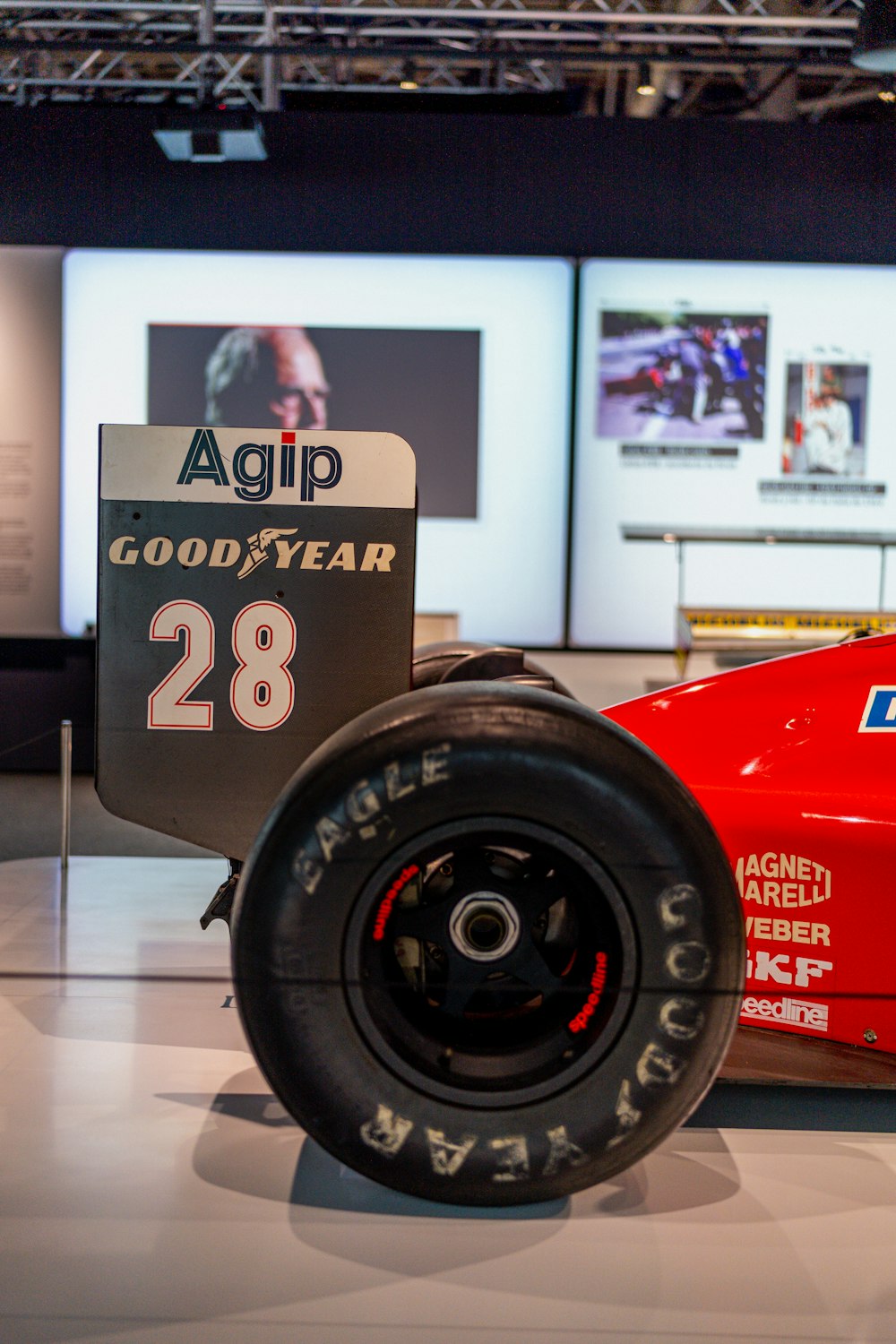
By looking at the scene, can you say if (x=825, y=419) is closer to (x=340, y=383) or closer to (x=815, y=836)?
(x=340, y=383)

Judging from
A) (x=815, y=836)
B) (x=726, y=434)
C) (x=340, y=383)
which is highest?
(x=340, y=383)

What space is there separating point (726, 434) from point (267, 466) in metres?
6.30

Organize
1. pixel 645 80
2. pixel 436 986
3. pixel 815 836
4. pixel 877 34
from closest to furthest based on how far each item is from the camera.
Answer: pixel 436 986
pixel 815 836
pixel 877 34
pixel 645 80

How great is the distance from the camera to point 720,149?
7.94 metres

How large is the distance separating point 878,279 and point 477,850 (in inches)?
281

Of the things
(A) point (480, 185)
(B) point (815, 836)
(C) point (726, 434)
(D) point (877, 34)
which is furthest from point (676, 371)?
(B) point (815, 836)

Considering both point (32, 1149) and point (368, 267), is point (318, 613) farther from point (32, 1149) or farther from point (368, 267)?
point (368, 267)

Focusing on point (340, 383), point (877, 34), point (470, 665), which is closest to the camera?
point (470, 665)

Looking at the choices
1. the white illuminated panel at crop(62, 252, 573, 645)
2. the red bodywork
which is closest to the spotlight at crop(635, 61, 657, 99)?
the white illuminated panel at crop(62, 252, 573, 645)

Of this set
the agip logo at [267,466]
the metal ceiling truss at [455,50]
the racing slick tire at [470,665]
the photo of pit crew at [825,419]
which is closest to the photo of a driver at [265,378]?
the metal ceiling truss at [455,50]

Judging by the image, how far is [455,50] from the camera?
8141 millimetres

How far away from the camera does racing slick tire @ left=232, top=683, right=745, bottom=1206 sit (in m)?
1.78

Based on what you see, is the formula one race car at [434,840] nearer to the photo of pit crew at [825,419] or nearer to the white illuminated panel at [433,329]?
the white illuminated panel at [433,329]

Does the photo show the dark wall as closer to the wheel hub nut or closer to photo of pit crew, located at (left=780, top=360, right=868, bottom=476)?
photo of pit crew, located at (left=780, top=360, right=868, bottom=476)
